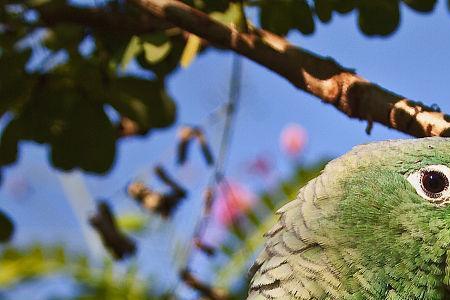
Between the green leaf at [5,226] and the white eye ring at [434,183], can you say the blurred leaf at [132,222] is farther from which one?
the white eye ring at [434,183]

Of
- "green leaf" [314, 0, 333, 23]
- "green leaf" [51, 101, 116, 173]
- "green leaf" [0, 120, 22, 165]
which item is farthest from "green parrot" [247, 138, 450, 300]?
"green leaf" [0, 120, 22, 165]

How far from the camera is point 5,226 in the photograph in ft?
6.50

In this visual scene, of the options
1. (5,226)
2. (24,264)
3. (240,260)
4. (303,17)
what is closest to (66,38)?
(5,226)

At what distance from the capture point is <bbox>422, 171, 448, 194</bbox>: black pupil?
1.35 meters

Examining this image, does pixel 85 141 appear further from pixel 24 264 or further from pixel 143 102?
pixel 24 264

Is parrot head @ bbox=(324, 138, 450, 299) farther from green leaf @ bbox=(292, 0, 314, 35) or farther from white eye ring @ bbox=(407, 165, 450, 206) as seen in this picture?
green leaf @ bbox=(292, 0, 314, 35)

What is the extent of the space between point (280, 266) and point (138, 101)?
25.2 inches

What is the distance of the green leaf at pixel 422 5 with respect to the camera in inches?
63.4

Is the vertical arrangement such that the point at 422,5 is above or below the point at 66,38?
above

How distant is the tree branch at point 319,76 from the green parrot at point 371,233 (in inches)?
1.6

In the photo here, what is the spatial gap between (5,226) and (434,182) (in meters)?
1.03

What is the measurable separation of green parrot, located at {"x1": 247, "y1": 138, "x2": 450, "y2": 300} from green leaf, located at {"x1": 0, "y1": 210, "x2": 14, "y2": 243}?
0.75m

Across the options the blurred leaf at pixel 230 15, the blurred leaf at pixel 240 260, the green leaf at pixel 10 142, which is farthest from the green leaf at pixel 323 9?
the blurred leaf at pixel 240 260

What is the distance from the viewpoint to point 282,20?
1605mm
